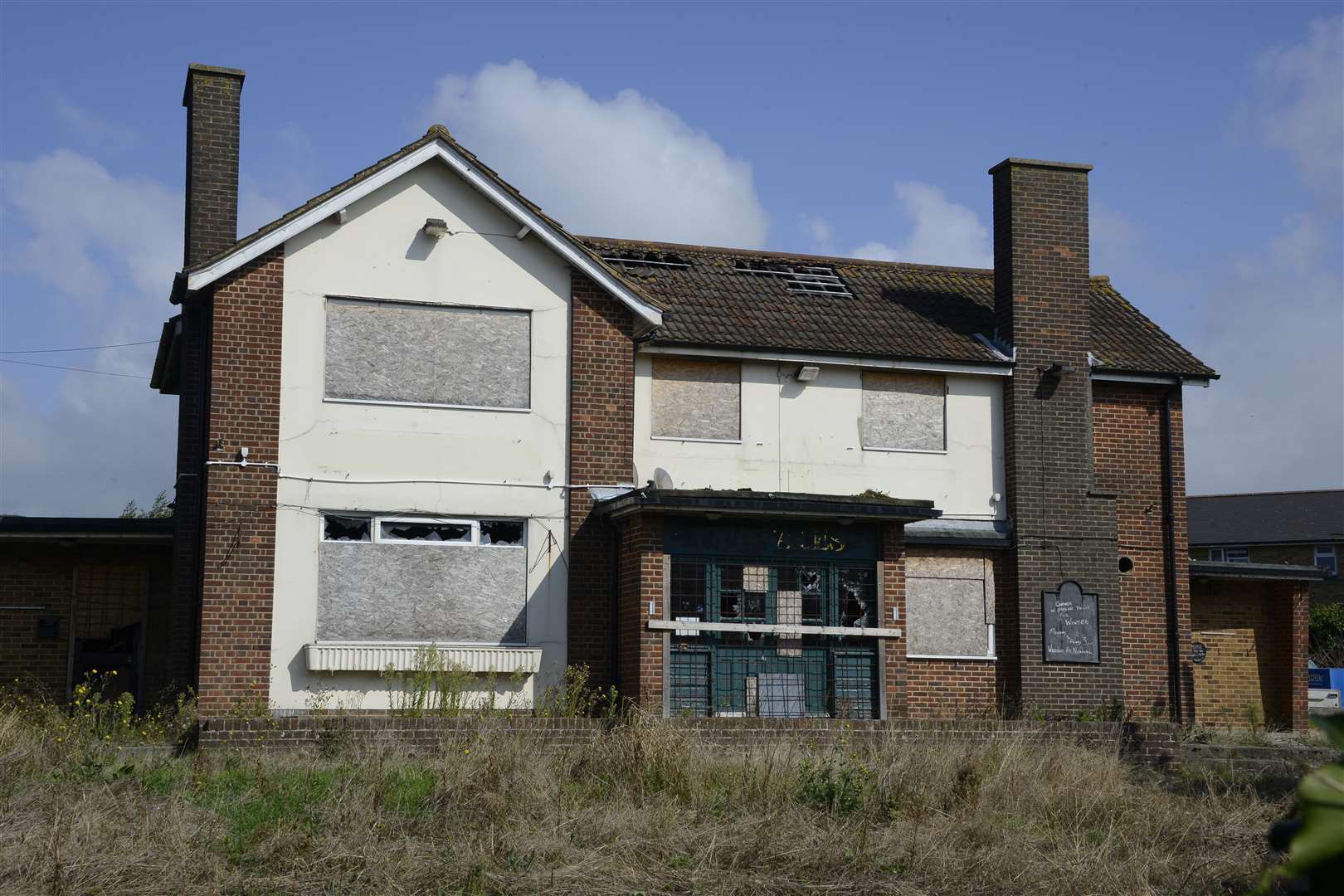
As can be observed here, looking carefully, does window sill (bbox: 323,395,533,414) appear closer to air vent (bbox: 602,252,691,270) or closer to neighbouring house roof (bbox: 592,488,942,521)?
neighbouring house roof (bbox: 592,488,942,521)

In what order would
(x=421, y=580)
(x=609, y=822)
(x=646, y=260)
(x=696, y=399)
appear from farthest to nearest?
1. (x=646, y=260)
2. (x=696, y=399)
3. (x=421, y=580)
4. (x=609, y=822)

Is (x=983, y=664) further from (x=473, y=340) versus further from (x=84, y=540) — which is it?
(x=84, y=540)

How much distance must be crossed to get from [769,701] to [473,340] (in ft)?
20.0

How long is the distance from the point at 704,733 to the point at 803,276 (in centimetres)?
997

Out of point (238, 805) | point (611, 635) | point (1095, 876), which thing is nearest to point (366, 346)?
point (611, 635)

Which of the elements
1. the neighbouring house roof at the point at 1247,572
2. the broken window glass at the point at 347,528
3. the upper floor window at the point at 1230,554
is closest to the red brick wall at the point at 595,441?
the broken window glass at the point at 347,528

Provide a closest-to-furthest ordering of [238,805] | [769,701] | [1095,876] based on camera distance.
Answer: [1095,876] → [238,805] → [769,701]

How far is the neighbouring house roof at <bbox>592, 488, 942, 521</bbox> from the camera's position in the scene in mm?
18125

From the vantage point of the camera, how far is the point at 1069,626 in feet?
70.2

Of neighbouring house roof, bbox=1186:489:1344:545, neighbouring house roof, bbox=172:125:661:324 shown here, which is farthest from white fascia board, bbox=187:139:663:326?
neighbouring house roof, bbox=1186:489:1344:545

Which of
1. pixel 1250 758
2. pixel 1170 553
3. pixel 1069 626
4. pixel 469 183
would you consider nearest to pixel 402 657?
pixel 469 183

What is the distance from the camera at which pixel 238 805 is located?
11984 mm

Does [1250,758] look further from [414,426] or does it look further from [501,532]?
[414,426]

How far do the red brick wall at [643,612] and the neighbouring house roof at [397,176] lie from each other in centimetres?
309
